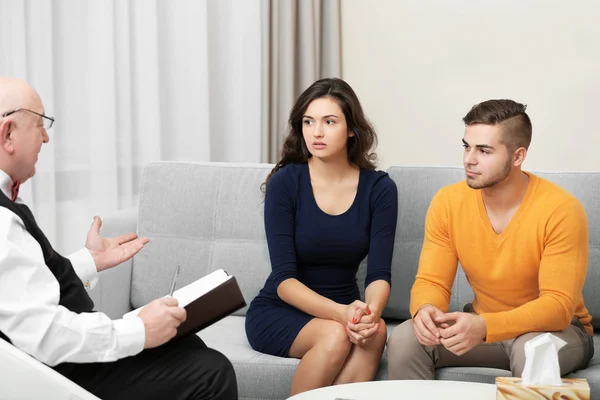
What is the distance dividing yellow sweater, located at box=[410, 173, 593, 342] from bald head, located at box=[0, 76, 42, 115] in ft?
3.81

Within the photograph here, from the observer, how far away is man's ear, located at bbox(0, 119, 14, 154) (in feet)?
5.15

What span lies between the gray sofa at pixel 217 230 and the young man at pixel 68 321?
0.72 meters

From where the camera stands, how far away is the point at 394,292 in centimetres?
260

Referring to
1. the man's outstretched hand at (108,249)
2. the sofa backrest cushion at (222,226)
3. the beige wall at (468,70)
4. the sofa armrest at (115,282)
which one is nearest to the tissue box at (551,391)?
the man's outstretched hand at (108,249)

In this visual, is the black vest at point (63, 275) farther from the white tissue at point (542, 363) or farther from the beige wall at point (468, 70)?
the beige wall at point (468, 70)

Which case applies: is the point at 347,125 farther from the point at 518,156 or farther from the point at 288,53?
the point at 288,53

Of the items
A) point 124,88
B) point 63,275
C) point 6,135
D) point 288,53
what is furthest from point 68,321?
point 288,53

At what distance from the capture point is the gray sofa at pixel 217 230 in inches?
102

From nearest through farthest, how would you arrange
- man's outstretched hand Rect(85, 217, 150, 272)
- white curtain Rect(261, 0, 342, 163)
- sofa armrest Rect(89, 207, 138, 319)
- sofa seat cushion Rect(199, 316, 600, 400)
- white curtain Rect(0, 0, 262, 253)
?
man's outstretched hand Rect(85, 217, 150, 272), sofa seat cushion Rect(199, 316, 600, 400), sofa armrest Rect(89, 207, 138, 319), white curtain Rect(0, 0, 262, 253), white curtain Rect(261, 0, 342, 163)

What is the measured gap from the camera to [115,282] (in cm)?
261

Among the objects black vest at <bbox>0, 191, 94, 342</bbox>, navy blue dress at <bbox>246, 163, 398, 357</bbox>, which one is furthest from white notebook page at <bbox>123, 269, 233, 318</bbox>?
navy blue dress at <bbox>246, 163, 398, 357</bbox>

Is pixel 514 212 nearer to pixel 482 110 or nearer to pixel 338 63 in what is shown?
pixel 482 110

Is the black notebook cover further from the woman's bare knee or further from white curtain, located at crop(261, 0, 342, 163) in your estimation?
white curtain, located at crop(261, 0, 342, 163)

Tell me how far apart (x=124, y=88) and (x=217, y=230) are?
39.5 inches
